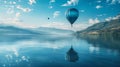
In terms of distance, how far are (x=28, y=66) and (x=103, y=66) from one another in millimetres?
14460

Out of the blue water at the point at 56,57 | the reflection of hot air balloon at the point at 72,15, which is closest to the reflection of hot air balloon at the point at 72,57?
the blue water at the point at 56,57

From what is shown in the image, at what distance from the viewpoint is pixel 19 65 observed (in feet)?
121

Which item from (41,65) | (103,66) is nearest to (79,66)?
(103,66)

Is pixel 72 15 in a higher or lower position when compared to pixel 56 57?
higher

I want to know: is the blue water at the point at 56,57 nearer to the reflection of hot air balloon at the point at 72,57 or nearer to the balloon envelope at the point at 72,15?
the reflection of hot air balloon at the point at 72,57

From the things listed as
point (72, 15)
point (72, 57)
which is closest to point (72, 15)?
point (72, 15)

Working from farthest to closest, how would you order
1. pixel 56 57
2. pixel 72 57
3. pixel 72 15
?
Answer: pixel 72 15
pixel 56 57
pixel 72 57

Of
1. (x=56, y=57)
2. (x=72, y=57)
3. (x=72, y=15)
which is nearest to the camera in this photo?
(x=72, y=57)

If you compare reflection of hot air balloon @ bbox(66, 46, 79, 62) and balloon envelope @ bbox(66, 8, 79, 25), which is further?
balloon envelope @ bbox(66, 8, 79, 25)

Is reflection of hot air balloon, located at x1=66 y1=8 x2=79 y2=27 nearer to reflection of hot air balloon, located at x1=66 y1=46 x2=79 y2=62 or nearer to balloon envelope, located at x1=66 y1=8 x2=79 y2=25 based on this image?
balloon envelope, located at x1=66 y1=8 x2=79 y2=25

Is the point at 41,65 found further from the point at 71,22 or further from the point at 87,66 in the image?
the point at 71,22

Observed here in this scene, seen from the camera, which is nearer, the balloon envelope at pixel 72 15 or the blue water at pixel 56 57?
the blue water at pixel 56 57

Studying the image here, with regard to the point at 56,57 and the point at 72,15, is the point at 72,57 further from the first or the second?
the point at 72,15

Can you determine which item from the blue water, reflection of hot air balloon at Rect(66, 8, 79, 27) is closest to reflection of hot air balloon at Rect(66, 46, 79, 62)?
the blue water
